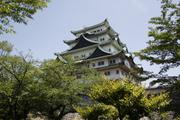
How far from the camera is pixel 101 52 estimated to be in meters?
52.8

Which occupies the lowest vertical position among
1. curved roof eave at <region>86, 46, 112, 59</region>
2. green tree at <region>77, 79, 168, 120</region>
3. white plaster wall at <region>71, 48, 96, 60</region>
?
green tree at <region>77, 79, 168, 120</region>

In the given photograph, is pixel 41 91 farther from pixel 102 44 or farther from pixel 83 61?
pixel 102 44

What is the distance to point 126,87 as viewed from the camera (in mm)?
16906

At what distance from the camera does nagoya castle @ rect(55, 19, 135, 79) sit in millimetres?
50781

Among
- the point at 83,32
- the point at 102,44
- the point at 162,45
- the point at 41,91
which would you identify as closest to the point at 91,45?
the point at 102,44

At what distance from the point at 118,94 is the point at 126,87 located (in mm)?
658

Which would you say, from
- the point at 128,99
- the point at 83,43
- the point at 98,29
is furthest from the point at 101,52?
the point at 128,99

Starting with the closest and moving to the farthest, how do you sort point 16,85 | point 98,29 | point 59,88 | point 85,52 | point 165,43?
point 165,43
point 16,85
point 59,88
point 85,52
point 98,29

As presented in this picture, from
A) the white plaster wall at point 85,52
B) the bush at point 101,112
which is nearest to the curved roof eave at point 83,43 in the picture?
the white plaster wall at point 85,52

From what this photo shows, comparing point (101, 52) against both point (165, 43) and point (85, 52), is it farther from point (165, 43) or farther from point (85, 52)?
point (165, 43)

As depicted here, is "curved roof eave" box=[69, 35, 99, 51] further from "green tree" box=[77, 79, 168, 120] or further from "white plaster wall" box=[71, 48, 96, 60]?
"green tree" box=[77, 79, 168, 120]

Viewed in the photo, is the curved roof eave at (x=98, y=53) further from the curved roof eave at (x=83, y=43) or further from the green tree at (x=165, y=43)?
the green tree at (x=165, y=43)

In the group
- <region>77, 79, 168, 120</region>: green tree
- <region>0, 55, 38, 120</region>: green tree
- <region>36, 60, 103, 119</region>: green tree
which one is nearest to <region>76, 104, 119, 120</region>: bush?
<region>77, 79, 168, 120</region>: green tree

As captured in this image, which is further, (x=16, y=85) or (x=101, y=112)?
(x=16, y=85)
